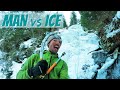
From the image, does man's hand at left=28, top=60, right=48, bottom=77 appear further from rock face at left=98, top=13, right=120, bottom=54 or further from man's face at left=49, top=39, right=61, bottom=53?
rock face at left=98, top=13, right=120, bottom=54

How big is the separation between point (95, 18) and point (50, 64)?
104 centimetres

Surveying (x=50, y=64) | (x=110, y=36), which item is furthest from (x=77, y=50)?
(x=110, y=36)

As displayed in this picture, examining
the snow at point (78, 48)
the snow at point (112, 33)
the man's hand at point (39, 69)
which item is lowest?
the man's hand at point (39, 69)

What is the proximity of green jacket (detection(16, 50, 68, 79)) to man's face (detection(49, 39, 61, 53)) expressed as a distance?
0.28 feet

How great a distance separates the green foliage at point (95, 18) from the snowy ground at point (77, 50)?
0.40 feet

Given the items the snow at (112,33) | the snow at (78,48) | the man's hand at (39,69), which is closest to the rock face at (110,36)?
the snow at (112,33)

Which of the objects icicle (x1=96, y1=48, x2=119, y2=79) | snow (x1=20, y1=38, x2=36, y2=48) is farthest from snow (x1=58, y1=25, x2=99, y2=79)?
snow (x1=20, y1=38, x2=36, y2=48)

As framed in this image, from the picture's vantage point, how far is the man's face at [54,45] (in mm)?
4891

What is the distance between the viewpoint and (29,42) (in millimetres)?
4910

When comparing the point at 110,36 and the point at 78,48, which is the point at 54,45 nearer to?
the point at 78,48

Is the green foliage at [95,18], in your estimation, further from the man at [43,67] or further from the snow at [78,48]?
the man at [43,67]

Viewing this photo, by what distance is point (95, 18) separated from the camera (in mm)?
4984

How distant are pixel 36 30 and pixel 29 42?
224 millimetres
